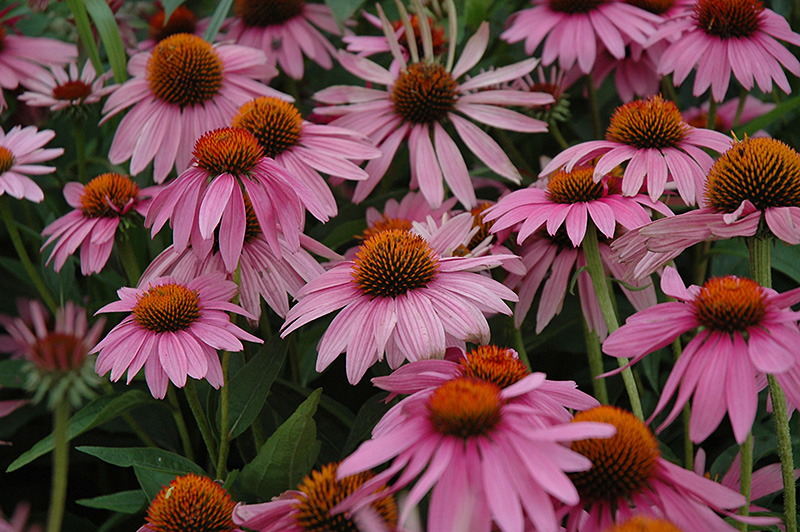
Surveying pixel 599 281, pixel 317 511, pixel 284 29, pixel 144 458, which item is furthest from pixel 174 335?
pixel 284 29

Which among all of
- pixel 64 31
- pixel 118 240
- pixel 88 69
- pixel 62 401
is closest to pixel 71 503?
pixel 118 240

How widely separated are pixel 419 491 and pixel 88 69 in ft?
3.00

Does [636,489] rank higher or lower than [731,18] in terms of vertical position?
lower

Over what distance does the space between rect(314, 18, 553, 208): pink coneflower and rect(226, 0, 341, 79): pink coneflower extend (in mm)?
184

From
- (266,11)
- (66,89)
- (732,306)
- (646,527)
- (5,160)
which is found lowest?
(646,527)

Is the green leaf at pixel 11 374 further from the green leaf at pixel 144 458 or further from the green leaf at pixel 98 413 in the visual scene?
the green leaf at pixel 144 458

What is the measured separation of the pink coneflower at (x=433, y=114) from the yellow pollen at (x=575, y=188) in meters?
0.16

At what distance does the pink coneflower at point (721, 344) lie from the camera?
0.46 metres

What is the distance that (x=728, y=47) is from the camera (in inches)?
35.6

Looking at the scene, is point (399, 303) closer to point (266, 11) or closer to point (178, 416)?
point (178, 416)

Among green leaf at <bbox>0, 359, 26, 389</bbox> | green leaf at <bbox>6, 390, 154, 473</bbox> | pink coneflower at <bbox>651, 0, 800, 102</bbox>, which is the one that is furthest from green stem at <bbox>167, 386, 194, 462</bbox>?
pink coneflower at <bbox>651, 0, 800, 102</bbox>

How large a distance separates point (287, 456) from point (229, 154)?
0.28m

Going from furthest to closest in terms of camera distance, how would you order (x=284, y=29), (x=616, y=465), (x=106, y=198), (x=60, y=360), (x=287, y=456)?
(x=284, y=29) → (x=106, y=198) → (x=287, y=456) → (x=616, y=465) → (x=60, y=360)

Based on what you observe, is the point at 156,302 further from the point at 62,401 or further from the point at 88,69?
the point at 88,69
